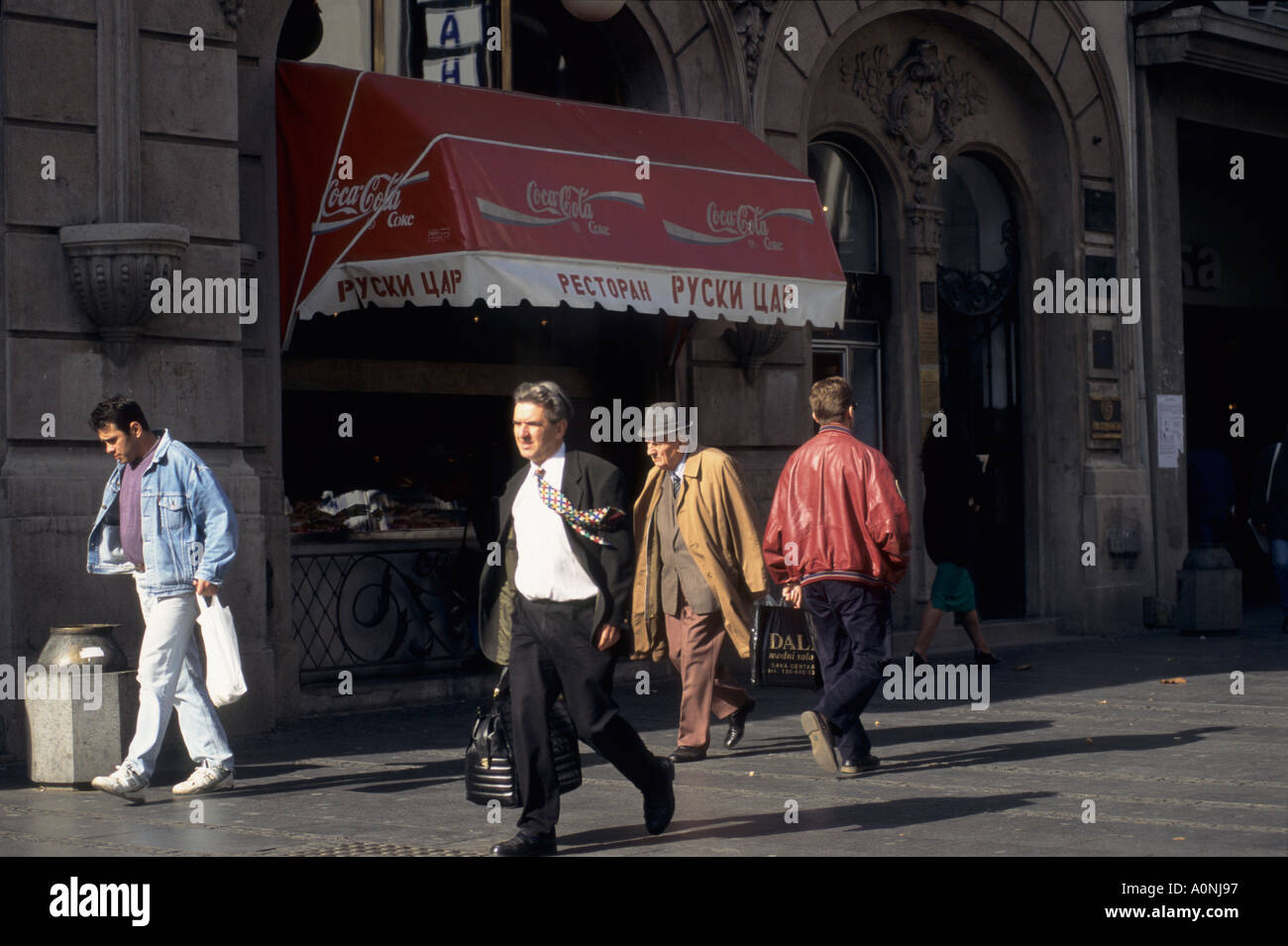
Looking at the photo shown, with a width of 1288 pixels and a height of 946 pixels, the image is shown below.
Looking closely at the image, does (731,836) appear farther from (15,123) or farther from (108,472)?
(15,123)

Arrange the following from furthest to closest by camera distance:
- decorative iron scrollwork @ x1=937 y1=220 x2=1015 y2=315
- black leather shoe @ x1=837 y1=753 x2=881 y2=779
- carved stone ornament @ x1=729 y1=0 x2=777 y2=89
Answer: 1. decorative iron scrollwork @ x1=937 y1=220 x2=1015 y2=315
2. carved stone ornament @ x1=729 y1=0 x2=777 y2=89
3. black leather shoe @ x1=837 y1=753 x2=881 y2=779

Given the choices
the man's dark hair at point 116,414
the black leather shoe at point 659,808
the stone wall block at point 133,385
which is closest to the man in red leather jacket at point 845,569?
the black leather shoe at point 659,808

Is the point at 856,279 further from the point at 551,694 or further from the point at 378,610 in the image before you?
the point at 551,694

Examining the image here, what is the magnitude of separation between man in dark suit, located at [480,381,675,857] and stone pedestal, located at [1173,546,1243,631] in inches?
419

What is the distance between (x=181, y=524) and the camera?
857cm

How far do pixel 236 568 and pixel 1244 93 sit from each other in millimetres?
13113

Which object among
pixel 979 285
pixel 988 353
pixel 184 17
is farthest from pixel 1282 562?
pixel 184 17

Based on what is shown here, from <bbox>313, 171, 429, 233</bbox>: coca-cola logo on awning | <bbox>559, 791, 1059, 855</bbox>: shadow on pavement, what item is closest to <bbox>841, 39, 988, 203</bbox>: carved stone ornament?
<bbox>313, 171, 429, 233</bbox>: coca-cola logo on awning

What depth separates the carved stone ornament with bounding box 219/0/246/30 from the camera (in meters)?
11.1

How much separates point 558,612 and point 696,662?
111 inches

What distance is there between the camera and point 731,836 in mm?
7145

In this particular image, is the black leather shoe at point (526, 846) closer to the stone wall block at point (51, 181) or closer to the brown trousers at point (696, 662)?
the brown trousers at point (696, 662)

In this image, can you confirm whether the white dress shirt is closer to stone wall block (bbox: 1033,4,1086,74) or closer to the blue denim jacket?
the blue denim jacket

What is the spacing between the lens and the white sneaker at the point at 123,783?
8.29m
